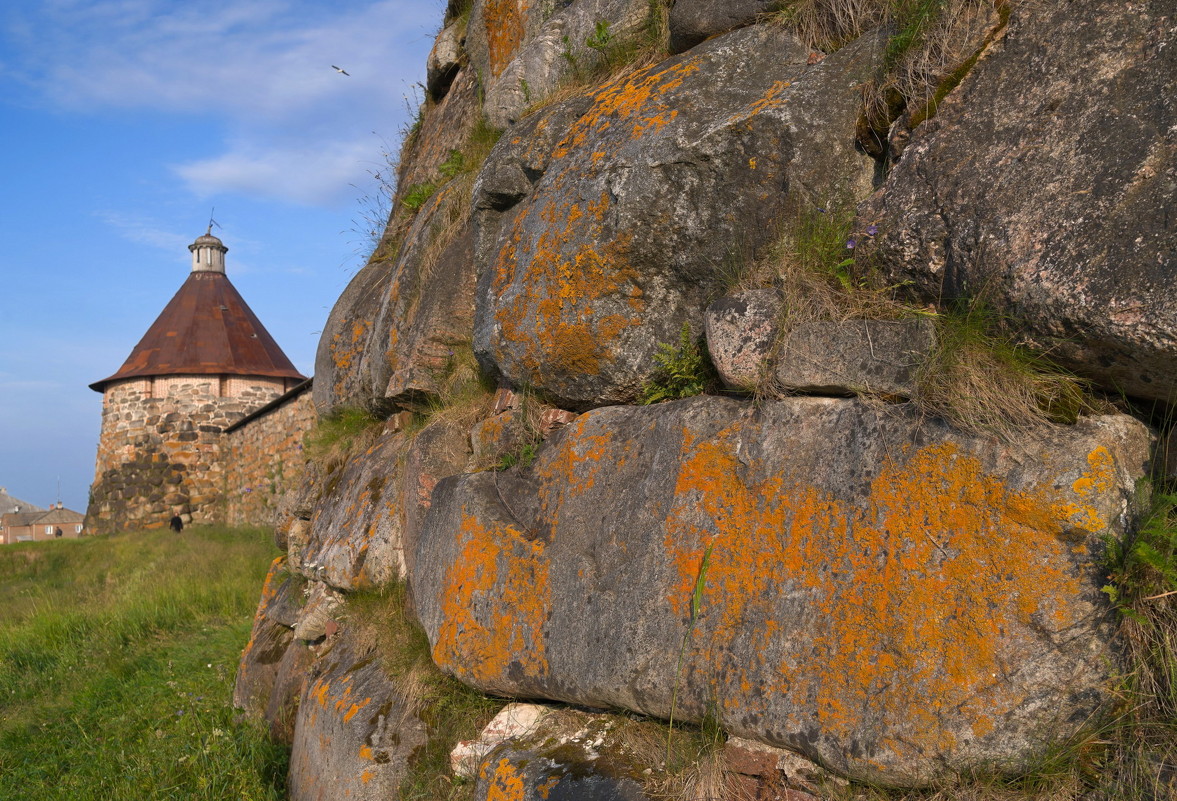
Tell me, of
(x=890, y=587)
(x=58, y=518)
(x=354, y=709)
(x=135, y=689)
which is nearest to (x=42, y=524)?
(x=58, y=518)

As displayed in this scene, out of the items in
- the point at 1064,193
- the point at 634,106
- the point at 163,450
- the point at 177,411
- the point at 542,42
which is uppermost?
the point at 177,411

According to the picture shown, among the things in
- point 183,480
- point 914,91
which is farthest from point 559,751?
point 183,480

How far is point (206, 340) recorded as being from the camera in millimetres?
21438

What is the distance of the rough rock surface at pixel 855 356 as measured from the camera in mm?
2213

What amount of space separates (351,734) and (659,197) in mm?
2394

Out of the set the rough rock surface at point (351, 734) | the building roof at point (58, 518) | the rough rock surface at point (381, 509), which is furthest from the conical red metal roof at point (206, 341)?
the rough rock surface at point (351, 734)

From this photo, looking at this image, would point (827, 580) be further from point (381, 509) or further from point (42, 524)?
point (42, 524)

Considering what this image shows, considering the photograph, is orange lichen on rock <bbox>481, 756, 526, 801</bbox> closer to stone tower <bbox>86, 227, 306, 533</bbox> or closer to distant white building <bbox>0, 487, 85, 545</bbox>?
stone tower <bbox>86, 227, 306, 533</bbox>

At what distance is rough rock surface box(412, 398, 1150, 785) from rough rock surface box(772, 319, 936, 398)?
6 centimetres

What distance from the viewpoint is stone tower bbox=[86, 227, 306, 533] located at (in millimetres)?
20000

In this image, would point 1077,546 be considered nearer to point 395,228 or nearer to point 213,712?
point 213,712

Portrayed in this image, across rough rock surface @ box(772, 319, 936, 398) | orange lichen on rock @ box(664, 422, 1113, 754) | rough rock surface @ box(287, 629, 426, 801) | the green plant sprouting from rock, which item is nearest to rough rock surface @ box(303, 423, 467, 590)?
rough rock surface @ box(287, 629, 426, 801)

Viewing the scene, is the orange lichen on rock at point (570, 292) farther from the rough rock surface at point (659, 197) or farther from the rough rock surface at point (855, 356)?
the rough rock surface at point (855, 356)

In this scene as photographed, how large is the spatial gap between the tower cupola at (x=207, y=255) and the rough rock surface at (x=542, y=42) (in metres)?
21.1
